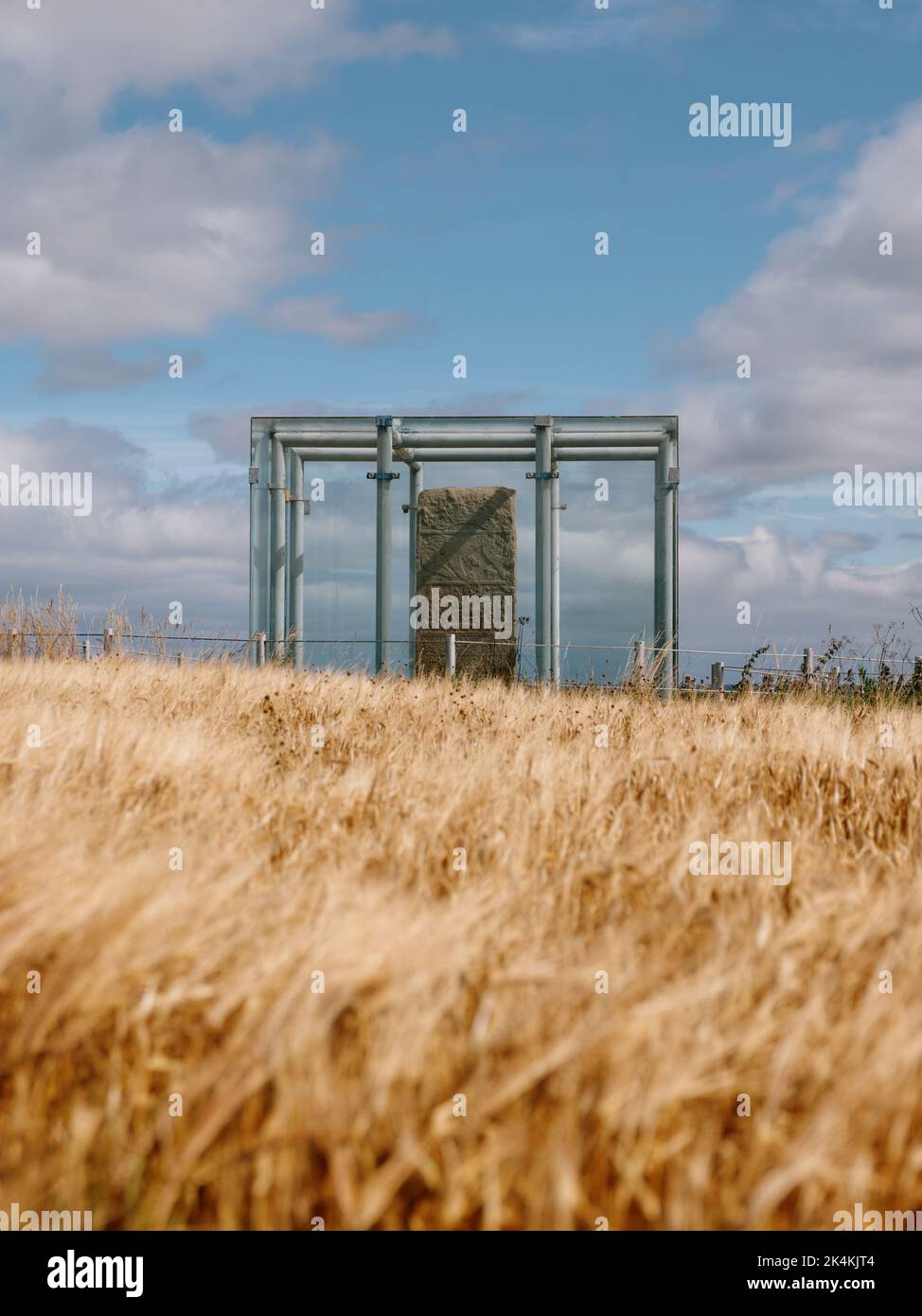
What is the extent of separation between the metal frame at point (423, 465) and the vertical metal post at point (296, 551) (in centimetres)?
1

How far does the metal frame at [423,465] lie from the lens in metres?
12.3

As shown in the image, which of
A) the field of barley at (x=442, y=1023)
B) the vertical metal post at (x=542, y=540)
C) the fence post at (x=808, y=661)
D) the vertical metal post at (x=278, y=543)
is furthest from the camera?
the fence post at (x=808, y=661)

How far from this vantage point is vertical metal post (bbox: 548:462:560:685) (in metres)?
12.4

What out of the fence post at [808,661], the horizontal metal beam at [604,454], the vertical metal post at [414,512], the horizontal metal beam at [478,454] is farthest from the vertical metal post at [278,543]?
the fence post at [808,661]

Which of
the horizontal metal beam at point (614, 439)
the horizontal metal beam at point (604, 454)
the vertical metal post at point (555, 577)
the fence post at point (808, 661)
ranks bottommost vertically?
the fence post at point (808, 661)

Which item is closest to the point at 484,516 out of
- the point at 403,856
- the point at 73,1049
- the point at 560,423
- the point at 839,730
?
the point at 560,423

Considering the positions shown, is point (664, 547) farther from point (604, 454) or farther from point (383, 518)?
point (383, 518)

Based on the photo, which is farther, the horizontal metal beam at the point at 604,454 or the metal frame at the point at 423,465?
the horizontal metal beam at the point at 604,454

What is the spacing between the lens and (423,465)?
42.0 ft

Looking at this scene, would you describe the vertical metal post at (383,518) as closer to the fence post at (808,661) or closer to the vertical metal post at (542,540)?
the vertical metal post at (542,540)

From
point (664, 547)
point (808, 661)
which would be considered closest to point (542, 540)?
point (664, 547)

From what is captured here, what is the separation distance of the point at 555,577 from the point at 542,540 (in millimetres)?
545
